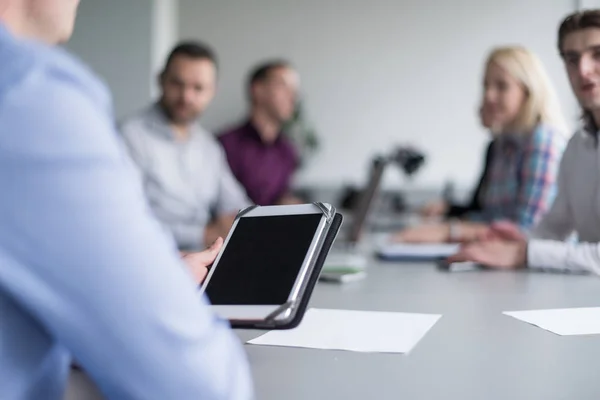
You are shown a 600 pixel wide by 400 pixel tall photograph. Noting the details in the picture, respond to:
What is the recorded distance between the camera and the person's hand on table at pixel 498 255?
1.72 metres

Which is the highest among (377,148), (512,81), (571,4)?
(571,4)

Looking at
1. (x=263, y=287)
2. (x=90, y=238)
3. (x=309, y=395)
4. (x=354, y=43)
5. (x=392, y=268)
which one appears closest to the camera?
(x=90, y=238)

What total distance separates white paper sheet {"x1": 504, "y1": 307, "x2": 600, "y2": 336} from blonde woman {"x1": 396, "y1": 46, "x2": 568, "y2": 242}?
1.14m

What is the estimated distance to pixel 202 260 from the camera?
3.30 ft

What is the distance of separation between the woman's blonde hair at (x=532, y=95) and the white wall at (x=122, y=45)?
2.96 metres

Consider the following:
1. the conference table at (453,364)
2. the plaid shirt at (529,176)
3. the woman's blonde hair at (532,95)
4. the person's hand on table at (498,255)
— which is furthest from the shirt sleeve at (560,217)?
the conference table at (453,364)

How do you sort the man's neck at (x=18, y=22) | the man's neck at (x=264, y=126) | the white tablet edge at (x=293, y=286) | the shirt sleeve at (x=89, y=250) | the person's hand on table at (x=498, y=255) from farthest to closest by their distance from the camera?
the man's neck at (x=264, y=126) < the person's hand on table at (x=498, y=255) < the white tablet edge at (x=293, y=286) < the man's neck at (x=18, y=22) < the shirt sleeve at (x=89, y=250)

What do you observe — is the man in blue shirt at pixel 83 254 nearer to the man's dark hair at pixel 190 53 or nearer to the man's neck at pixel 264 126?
the man's dark hair at pixel 190 53

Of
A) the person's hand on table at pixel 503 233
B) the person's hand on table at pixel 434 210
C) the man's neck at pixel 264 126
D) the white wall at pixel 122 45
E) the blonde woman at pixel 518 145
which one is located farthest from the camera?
the white wall at pixel 122 45

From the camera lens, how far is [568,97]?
4770 millimetres

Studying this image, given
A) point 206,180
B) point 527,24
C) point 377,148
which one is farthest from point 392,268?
point 527,24

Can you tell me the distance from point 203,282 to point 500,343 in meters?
0.44

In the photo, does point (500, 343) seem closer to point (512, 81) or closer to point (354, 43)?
point (512, 81)

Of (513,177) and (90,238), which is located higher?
(90,238)
